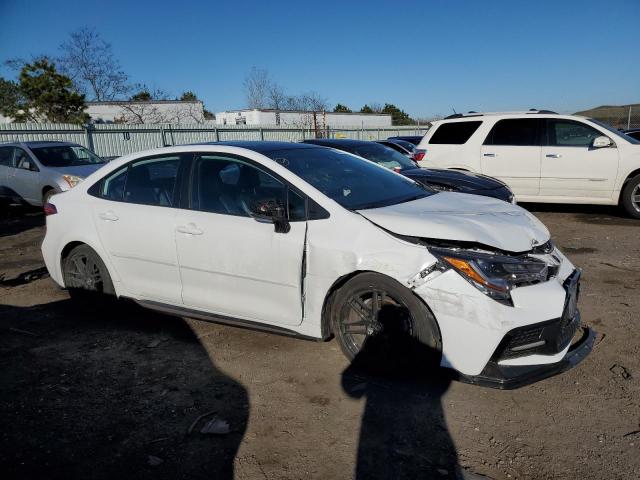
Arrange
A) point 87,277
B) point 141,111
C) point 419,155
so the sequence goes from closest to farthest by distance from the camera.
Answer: point 87,277 < point 419,155 < point 141,111

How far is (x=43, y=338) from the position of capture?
14.0ft

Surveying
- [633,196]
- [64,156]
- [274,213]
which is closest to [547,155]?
[633,196]

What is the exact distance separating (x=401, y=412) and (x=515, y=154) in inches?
290

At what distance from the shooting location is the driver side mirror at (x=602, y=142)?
836cm

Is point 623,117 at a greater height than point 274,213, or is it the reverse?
point 623,117

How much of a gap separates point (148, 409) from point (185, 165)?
6.20 feet

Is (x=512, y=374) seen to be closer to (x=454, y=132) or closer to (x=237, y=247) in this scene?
(x=237, y=247)

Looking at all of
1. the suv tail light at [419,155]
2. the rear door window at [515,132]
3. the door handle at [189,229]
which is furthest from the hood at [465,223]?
the suv tail light at [419,155]

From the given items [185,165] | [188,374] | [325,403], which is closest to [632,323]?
[325,403]

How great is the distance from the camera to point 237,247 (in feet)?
11.8

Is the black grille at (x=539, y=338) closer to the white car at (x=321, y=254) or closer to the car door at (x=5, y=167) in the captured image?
the white car at (x=321, y=254)

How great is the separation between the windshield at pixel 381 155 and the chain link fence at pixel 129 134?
746 centimetres

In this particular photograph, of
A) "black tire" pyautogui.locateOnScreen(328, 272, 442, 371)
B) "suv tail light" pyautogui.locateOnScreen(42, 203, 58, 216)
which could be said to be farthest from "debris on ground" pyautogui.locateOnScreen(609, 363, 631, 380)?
"suv tail light" pyautogui.locateOnScreen(42, 203, 58, 216)

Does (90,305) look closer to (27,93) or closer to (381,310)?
(381,310)
